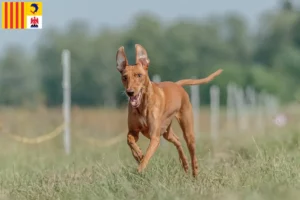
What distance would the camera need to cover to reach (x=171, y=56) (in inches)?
3204

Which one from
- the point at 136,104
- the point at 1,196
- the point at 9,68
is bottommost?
the point at 9,68

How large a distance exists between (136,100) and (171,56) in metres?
72.0

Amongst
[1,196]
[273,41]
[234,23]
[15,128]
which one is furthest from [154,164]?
[234,23]

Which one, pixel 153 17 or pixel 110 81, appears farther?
pixel 153 17

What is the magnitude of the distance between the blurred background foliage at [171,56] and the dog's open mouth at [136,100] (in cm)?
4817

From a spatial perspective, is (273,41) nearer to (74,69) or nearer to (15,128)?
(74,69)

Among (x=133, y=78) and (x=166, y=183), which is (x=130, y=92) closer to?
(x=133, y=78)

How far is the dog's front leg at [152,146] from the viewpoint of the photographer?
9.19 metres

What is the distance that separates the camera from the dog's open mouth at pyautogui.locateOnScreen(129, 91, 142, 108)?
9477mm

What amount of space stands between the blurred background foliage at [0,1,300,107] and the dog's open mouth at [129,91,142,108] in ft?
158

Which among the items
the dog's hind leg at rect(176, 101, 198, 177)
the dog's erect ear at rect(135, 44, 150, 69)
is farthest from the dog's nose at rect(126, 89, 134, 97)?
the dog's hind leg at rect(176, 101, 198, 177)

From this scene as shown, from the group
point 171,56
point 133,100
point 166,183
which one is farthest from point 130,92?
point 171,56

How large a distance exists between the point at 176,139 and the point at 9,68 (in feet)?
242

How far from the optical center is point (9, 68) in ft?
273
